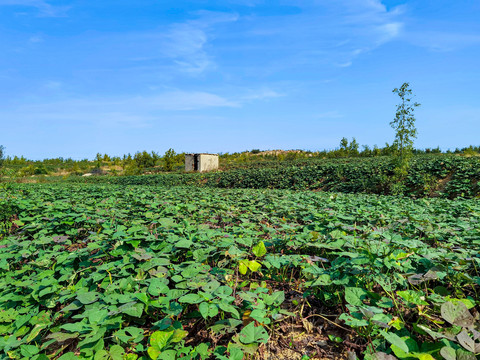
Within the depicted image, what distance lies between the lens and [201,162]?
3117 cm

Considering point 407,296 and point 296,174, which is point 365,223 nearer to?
point 407,296

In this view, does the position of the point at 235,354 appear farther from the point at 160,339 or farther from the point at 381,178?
the point at 381,178

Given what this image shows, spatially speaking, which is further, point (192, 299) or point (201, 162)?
point (201, 162)

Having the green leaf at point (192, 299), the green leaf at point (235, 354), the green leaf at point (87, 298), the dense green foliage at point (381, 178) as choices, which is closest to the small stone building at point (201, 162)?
the dense green foliage at point (381, 178)

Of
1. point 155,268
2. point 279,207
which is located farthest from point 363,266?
point 279,207

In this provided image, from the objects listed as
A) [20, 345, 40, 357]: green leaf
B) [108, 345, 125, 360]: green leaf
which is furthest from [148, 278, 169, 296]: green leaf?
[20, 345, 40, 357]: green leaf

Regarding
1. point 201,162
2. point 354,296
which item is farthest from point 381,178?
point 201,162

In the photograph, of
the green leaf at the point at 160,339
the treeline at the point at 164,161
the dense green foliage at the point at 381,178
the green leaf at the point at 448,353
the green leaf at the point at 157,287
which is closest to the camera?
the green leaf at the point at 448,353

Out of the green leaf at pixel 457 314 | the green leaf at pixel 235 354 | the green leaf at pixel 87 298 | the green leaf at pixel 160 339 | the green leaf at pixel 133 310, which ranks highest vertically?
the green leaf at pixel 457 314

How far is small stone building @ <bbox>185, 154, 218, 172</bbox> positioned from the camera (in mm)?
31219

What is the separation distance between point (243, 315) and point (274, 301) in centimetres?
23

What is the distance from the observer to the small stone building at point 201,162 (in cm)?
3122

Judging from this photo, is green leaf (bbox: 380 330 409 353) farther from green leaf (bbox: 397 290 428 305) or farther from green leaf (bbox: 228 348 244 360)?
green leaf (bbox: 228 348 244 360)

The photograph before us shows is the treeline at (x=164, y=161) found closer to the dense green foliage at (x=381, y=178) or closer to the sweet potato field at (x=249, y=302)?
the dense green foliage at (x=381, y=178)
